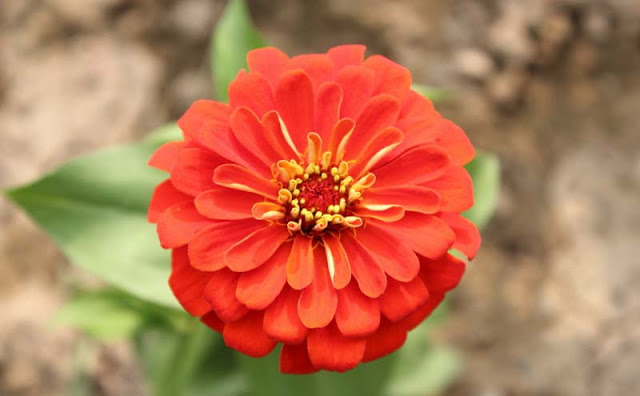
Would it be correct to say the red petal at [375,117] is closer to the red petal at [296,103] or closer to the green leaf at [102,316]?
the red petal at [296,103]

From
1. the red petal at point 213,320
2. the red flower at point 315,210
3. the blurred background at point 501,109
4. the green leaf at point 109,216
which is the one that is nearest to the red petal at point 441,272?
the red flower at point 315,210

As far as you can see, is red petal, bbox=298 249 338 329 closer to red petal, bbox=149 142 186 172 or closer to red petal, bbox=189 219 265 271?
red petal, bbox=189 219 265 271

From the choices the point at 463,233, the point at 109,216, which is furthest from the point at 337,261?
the point at 109,216

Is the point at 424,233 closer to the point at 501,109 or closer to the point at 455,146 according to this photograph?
the point at 455,146

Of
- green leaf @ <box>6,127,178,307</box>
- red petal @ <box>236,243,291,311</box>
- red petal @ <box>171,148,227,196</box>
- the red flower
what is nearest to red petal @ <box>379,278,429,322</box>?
the red flower

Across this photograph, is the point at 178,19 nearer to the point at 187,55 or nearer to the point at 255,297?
the point at 187,55

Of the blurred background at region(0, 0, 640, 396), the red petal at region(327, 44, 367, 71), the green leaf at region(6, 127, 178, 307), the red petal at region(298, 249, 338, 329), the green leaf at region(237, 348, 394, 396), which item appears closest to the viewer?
the red petal at region(298, 249, 338, 329)
